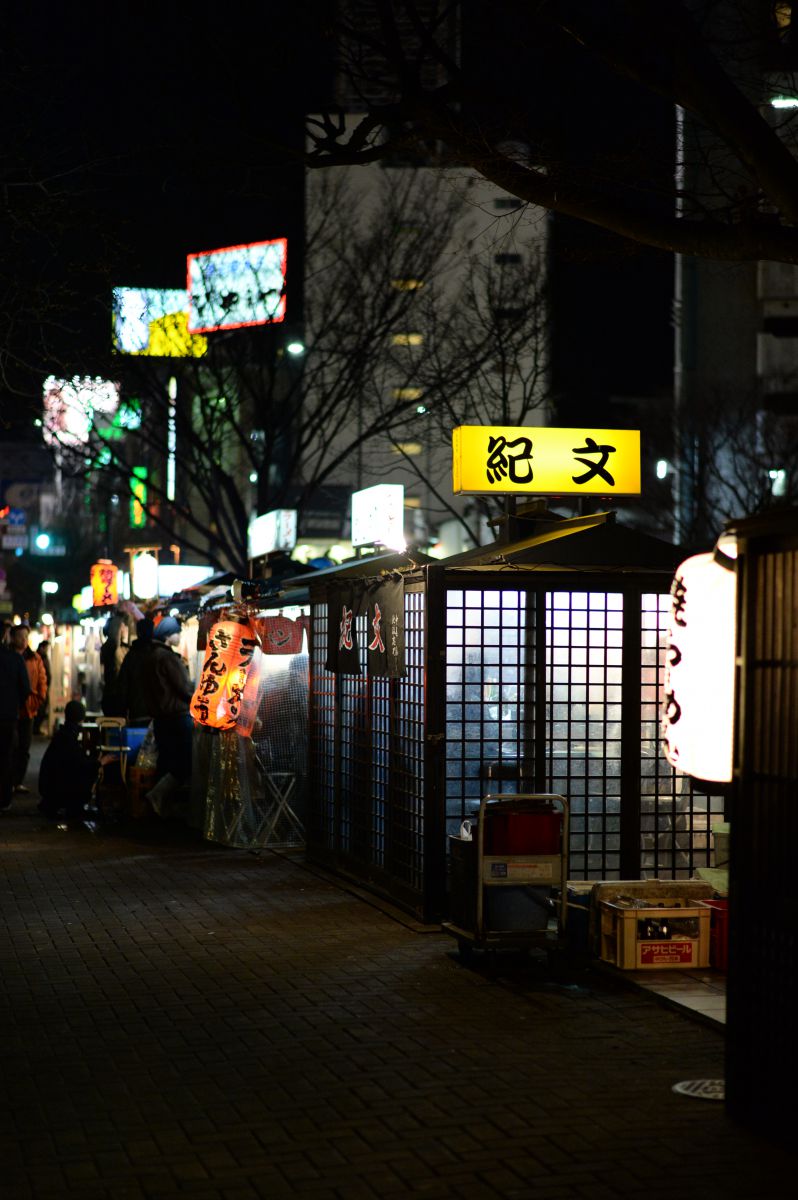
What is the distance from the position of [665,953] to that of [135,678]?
11.5 metres

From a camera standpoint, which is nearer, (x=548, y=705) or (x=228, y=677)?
(x=548, y=705)

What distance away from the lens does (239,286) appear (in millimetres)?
27703

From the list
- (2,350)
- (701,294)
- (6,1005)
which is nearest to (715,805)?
(6,1005)

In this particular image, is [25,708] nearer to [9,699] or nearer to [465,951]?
[9,699]

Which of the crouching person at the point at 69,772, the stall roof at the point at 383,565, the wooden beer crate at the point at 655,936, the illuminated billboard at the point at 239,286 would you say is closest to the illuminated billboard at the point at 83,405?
the illuminated billboard at the point at 239,286

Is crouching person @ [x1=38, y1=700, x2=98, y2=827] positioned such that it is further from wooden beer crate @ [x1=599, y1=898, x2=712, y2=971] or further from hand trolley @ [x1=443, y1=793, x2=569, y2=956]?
wooden beer crate @ [x1=599, y1=898, x2=712, y2=971]

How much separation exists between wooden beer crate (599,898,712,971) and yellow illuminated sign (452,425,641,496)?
394 centimetres

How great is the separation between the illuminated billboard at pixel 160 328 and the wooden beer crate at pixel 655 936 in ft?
63.7

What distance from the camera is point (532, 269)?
3033 cm

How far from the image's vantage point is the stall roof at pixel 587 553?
1095 centimetres

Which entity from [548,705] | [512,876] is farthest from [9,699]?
[512,876]

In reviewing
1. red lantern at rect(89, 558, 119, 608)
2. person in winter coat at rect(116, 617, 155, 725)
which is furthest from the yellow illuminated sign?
red lantern at rect(89, 558, 119, 608)

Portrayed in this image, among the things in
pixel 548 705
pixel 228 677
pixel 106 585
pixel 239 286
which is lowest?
pixel 548 705

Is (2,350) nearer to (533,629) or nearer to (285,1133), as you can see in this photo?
(533,629)
